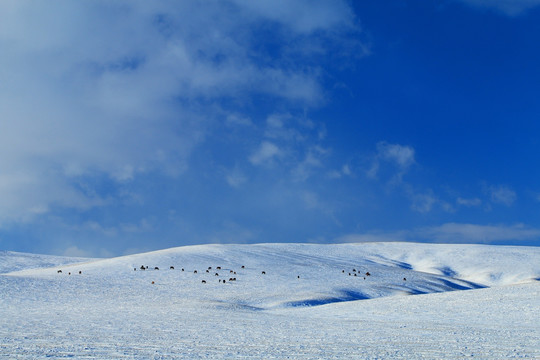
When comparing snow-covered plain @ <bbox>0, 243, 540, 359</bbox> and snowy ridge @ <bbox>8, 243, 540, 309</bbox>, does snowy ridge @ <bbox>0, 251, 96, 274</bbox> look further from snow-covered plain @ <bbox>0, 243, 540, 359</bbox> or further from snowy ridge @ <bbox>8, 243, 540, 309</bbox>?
snowy ridge @ <bbox>8, 243, 540, 309</bbox>

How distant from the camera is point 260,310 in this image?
2325cm

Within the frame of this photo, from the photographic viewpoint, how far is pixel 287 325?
16.1 metres

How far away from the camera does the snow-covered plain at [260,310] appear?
11.0 metres

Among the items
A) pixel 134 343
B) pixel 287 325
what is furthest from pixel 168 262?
pixel 134 343

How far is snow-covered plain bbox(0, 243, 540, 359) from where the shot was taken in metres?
11.0

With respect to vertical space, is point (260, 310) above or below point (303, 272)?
below

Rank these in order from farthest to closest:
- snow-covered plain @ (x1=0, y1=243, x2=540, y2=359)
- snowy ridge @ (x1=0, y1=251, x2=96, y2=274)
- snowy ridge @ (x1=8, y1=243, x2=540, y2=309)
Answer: snowy ridge @ (x1=0, y1=251, x2=96, y2=274), snowy ridge @ (x1=8, y1=243, x2=540, y2=309), snow-covered plain @ (x1=0, y1=243, x2=540, y2=359)

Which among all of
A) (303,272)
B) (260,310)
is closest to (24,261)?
(303,272)

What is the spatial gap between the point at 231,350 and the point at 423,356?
12.8ft

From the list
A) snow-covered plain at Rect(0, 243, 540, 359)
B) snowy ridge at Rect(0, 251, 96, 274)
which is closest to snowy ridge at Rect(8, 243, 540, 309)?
snow-covered plain at Rect(0, 243, 540, 359)

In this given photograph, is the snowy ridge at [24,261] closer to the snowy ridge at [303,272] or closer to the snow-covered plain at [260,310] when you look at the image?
the snow-covered plain at [260,310]

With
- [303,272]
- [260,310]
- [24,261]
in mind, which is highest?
[24,261]

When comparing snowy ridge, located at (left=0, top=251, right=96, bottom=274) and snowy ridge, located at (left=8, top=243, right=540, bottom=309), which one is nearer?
snowy ridge, located at (left=8, top=243, right=540, bottom=309)

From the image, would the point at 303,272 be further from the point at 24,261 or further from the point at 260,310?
the point at 24,261
